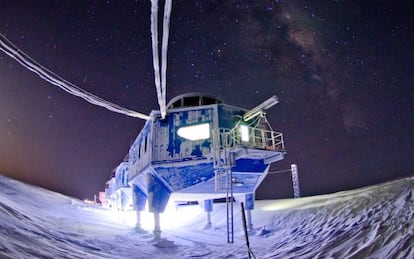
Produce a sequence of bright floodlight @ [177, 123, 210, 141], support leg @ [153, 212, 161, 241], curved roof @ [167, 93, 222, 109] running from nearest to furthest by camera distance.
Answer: support leg @ [153, 212, 161, 241] → bright floodlight @ [177, 123, 210, 141] → curved roof @ [167, 93, 222, 109]

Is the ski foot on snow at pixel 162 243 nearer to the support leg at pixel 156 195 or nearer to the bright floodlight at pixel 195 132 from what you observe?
the support leg at pixel 156 195

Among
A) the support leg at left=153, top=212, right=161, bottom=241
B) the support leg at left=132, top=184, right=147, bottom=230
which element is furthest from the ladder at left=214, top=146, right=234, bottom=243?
the support leg at left=132, top=184, right=147, bottom=230

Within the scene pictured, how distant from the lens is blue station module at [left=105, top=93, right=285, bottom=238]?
17031 millimetres

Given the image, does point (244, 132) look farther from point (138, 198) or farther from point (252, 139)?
point (138, 198)

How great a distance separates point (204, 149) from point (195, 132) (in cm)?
127

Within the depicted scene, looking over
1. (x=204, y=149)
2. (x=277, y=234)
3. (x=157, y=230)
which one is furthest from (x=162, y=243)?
(x=277, y=234)

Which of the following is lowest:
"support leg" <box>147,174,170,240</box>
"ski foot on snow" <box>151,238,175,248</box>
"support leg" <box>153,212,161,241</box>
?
"ski foot on snow" <box>151,238,175,248</box>

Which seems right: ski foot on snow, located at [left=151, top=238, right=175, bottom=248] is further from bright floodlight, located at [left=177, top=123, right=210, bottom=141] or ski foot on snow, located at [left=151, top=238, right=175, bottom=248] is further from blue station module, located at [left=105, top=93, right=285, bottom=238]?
bright floodlight, located at [left=177, top=123, right=210, bottom=141]

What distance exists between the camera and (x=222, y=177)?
1706cm

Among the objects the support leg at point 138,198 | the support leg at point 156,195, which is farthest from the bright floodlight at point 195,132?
the support leg at point 138,198

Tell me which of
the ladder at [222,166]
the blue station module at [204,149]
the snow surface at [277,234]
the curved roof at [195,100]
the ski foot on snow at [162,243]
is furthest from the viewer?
the curved roof at [195,100]

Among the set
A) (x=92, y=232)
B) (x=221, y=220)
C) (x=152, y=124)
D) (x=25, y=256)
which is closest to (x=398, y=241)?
(x=25, y=256)

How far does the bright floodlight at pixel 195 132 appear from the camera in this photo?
58.0ft

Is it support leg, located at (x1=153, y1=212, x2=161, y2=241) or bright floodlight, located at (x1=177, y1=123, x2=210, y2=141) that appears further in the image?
bright floodlight, located at (x1=177, y1=123, x2=210, y2=141)
